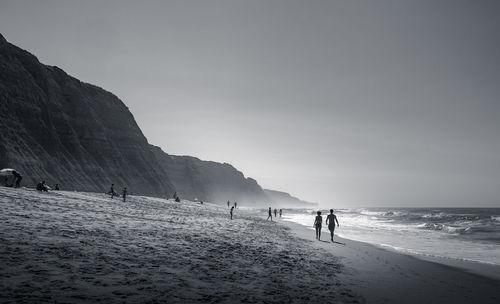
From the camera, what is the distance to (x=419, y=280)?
10008 millimetres

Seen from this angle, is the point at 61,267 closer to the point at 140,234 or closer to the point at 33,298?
the point at 33,298

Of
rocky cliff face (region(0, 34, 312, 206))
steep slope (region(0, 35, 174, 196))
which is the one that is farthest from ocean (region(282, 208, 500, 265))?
steep slope (region(0, 35, 174, 196))

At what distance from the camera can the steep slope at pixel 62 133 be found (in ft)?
140

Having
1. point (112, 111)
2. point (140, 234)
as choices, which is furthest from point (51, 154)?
point (140, 234)

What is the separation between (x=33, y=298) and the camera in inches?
182

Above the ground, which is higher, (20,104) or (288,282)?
(20,104)

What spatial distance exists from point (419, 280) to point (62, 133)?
209 ft

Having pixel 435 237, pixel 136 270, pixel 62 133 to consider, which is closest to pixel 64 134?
pixel 62 133

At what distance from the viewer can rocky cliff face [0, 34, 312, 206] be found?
4272 centimetres

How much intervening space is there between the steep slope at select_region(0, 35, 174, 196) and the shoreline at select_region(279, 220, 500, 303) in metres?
43.3

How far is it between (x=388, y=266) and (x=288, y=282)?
6880 mm

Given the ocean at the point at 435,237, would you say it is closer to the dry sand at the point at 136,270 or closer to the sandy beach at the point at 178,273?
the sandy beach at the point at 178,273

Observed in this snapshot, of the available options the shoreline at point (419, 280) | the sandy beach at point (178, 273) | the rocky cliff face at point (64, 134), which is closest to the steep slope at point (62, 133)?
the rocky cliff face at point (64, 134)

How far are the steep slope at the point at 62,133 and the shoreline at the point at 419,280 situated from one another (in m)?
43.3
